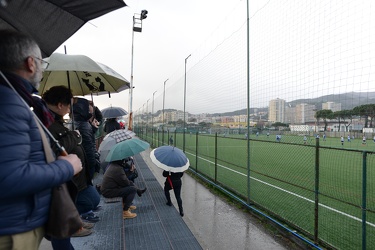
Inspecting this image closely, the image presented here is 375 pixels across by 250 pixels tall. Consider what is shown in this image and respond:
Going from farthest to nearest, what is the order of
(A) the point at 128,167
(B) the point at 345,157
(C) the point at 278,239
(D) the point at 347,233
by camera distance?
(B) the point at 345,157 < (A) the point at 128,167 < (D) the point at 347,233 < (C) the point at 278,239

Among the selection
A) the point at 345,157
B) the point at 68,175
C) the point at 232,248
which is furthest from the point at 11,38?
the point at 345,157

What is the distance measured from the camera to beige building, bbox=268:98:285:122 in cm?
444

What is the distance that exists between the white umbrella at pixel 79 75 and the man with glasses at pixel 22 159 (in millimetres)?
1591

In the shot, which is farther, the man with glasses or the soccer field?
the soccer field

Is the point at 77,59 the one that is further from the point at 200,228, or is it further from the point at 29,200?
the point at 200,228

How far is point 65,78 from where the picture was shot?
3.96m

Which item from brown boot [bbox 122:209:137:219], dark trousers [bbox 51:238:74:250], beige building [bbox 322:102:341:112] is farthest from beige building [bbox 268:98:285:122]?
dark trousers [bbox 51:238:74:250]

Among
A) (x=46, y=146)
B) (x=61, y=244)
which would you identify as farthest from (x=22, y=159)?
(x=61, y=244)

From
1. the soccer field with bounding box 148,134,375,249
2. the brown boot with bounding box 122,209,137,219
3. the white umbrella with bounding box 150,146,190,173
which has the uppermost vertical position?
the white umbrella with bounding box 150,146,190,173

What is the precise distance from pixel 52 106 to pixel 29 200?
118 centimetres

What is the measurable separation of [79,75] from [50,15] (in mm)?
2136

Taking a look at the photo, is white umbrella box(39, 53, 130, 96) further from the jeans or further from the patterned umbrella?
the patterned umbrella

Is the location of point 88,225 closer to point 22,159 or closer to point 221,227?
point 221,227

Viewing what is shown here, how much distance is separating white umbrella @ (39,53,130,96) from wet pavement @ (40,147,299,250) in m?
1.99
